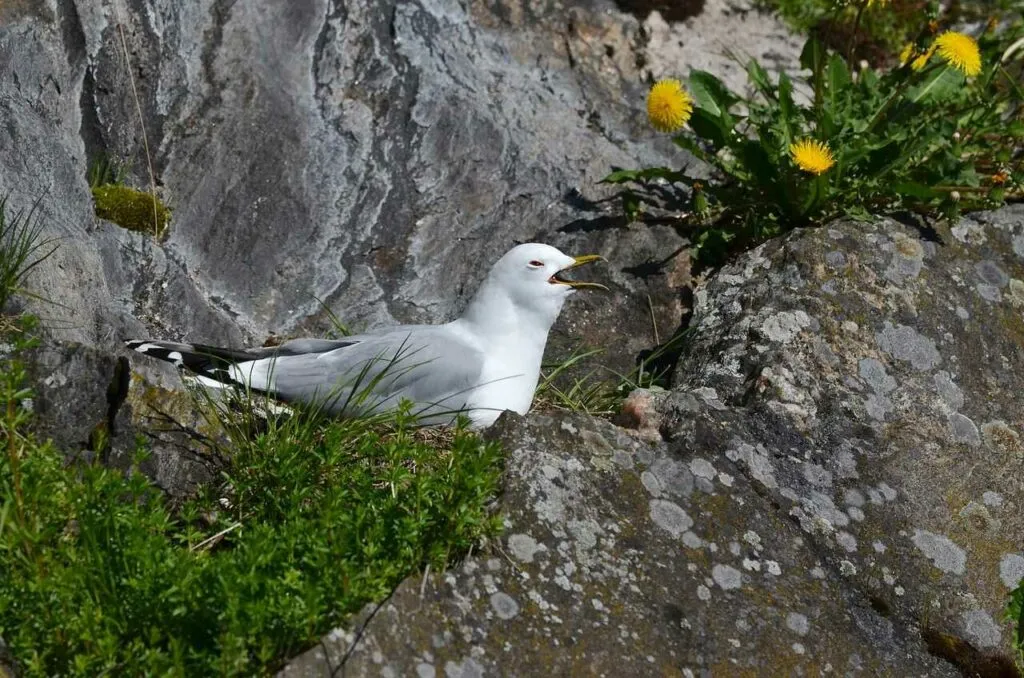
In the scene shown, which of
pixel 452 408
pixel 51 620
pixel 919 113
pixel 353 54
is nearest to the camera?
pixel 51 620

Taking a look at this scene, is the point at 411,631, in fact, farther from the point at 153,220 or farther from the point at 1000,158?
the point at 1000,158

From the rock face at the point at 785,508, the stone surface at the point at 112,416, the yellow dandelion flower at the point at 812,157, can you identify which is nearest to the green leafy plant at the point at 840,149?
the yellow dandelion flower at the point at 812,157

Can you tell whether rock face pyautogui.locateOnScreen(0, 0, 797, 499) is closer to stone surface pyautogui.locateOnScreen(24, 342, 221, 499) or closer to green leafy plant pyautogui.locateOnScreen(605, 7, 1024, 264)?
green leafy plant pyautogui.locateOnScreen(605, 7, 1024, 264)

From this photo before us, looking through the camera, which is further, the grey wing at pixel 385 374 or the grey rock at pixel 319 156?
the grey rock at pixel 319 156

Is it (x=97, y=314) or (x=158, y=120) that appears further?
(x=158, y=120)

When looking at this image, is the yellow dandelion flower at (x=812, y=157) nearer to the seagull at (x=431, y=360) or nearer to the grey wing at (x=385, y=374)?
the seagull at (x=431, y=360)

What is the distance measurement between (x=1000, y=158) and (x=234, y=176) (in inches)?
145

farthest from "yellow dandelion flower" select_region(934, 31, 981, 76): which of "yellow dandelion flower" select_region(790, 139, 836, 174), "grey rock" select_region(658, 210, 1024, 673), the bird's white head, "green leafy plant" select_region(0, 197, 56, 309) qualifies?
"green leafy plant" select_region(0, 197, 56, 309)

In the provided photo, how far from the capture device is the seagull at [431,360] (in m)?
4.25

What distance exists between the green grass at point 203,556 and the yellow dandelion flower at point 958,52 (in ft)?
10.8

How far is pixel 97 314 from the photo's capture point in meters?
4.39

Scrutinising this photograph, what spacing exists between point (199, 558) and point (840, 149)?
3441 mm

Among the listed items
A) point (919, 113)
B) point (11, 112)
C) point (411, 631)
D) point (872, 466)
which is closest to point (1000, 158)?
point (919, 113)

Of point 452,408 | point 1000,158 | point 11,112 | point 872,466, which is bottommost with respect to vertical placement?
point 452,408
